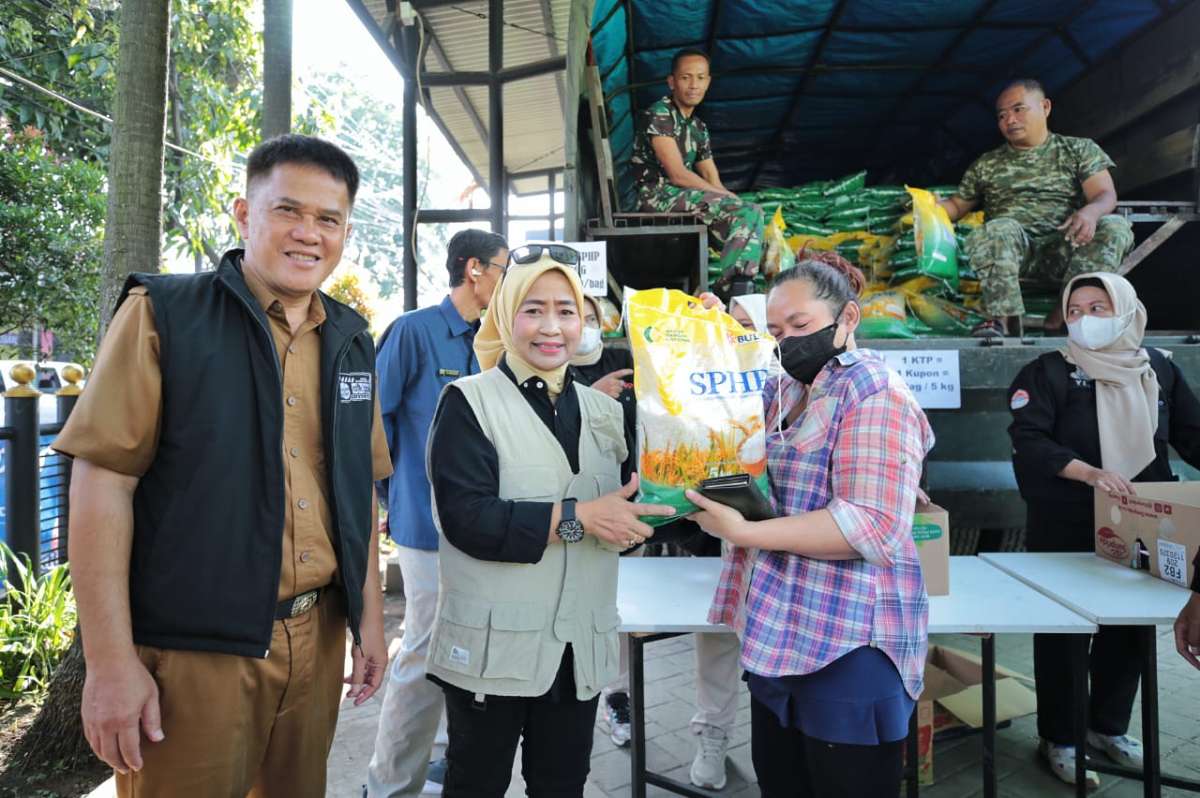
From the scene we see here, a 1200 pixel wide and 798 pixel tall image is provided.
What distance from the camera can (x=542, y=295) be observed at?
1.50 meters

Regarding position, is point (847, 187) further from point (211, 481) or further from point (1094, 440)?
point (211, 481)

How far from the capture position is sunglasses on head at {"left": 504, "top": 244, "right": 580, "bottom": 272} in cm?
157

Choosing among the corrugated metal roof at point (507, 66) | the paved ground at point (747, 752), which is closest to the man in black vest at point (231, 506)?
the paved ground at point (747, 752)

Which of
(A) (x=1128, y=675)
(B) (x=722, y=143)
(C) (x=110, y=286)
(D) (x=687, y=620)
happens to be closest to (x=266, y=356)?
(D) (x=687, y=620)

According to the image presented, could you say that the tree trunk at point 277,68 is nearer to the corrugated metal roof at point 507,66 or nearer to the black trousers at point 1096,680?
the corrugated metal roof at point 507,66

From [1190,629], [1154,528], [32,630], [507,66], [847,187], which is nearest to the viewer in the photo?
[1190,629]

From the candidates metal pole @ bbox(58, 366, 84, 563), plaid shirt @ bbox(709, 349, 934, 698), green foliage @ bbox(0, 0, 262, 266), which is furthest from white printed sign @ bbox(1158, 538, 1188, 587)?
green foliage @ bbox(0, 0, 262, 266)

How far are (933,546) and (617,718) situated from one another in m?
1.55

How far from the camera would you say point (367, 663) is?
1.62m

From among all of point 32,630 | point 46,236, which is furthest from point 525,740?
point 46,236

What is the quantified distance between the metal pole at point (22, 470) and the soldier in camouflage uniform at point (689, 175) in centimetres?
342

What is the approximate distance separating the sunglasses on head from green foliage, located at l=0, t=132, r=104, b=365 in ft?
29.1

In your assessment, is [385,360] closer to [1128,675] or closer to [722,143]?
[1128,675]

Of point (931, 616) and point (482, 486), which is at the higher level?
point (482, 486)
